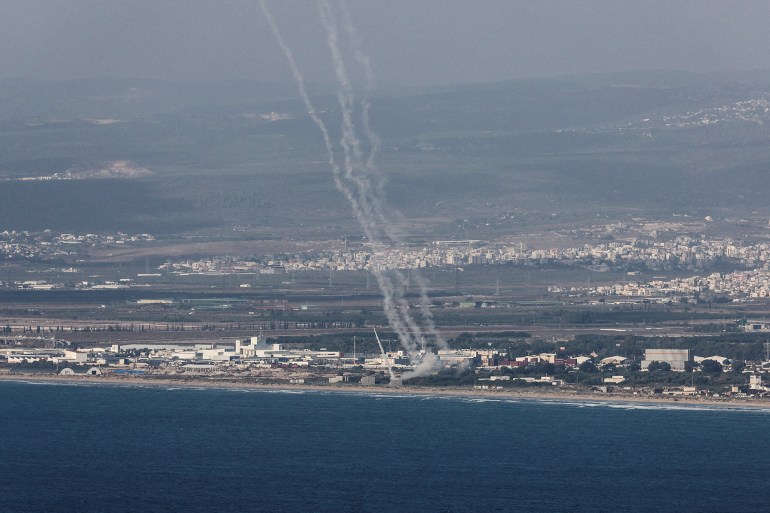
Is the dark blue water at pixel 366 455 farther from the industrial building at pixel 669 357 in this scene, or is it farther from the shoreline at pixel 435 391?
the industrial building at pixel 669 357

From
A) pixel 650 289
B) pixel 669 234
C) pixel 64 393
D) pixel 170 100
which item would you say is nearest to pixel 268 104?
pixel 170 100

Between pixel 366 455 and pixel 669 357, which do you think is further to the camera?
pixel 669 357

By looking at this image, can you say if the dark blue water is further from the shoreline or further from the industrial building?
the industrial building

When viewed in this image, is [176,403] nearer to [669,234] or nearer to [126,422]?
[126,422]

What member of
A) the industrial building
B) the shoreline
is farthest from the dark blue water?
the industrial building

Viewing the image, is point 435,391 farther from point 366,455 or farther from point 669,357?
point 366,455

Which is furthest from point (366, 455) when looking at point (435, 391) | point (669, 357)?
point (669, 357)

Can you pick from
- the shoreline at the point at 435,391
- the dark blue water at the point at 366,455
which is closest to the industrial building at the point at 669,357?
the shoreline at the point at 435,391
